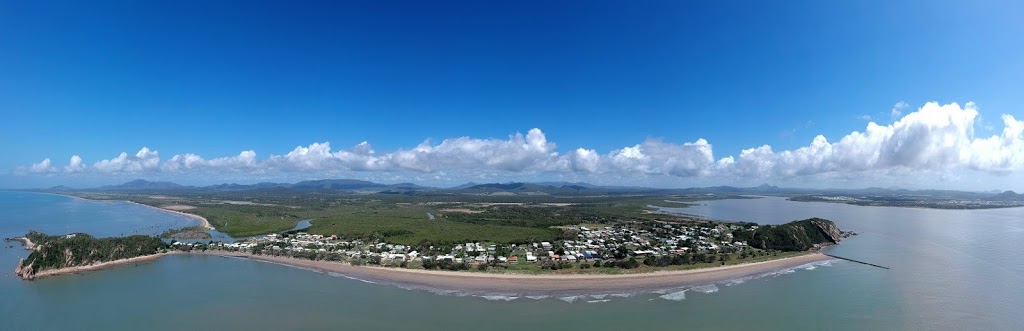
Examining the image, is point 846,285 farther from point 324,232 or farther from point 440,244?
point 324,232

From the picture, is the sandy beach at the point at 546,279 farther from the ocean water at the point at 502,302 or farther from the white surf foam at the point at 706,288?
the ocean water at the point at 502,302

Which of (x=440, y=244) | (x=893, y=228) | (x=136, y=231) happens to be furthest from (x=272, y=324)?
(x=893, y=228)

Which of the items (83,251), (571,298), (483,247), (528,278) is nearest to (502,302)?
(571,298)

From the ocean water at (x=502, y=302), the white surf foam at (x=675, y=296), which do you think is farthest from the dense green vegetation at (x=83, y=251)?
the white surf foam at (x=675, y=296)

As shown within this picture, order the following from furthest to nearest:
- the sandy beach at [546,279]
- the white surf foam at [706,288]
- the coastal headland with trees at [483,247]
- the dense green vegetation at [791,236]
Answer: the dense green vegetation at [791,236]
the coastal headland with trees at [483,247]
the sandy beach at [546,279]
the white surf foam at [706,288]

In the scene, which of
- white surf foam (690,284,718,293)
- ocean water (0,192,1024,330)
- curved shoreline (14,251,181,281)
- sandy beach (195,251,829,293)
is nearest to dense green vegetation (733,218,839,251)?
ocean water (0,192,1024,330)

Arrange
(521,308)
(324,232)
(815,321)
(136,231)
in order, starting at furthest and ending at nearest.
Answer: (136,231), (324,232), (521,308), (815,321)
